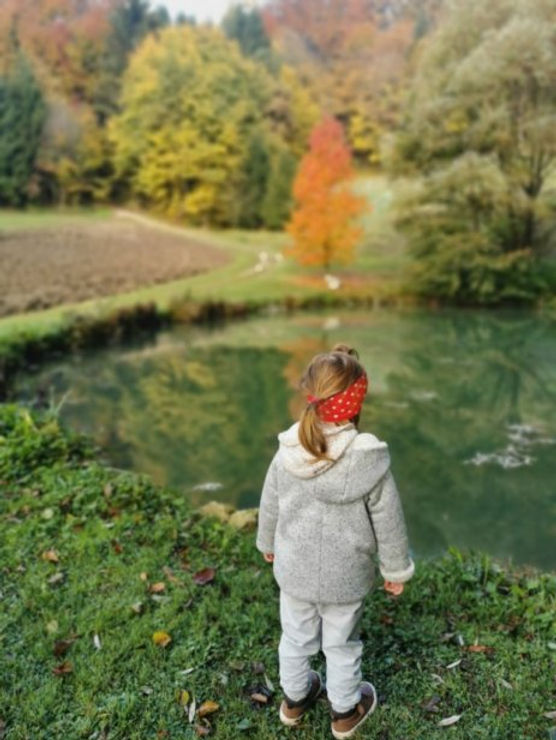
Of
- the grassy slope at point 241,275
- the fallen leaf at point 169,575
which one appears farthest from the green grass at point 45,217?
the fallen leaf at point 169,575

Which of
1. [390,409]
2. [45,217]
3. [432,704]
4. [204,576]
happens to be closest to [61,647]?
[204,576]

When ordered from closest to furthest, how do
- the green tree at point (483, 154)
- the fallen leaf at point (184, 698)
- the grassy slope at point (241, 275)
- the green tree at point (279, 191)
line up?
1. the fallen leaf at point (184, 698)
2. the grassy slope at point (241, 275)
3. the green tree at point (483, 154)
4. the green tree at point (279, 191)

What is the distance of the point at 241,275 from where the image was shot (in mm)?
21469

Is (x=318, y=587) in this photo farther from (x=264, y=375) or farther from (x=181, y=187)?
(x=181, y=187)

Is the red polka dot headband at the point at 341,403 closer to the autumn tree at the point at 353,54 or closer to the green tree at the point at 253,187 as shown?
the green tree at the point at 253,187

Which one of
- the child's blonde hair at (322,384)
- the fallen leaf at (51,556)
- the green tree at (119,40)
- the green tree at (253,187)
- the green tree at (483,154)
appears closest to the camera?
the child's blonde hair at (322,384)

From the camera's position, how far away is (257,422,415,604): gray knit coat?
97.3 inches

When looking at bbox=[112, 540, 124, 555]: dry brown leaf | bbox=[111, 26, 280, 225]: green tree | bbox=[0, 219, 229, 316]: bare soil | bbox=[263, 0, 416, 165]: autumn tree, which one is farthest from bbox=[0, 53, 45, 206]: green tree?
bbox=[112, 540, 124, 555]: dry brown leaf

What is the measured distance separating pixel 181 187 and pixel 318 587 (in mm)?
32641

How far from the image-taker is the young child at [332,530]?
2.46 m

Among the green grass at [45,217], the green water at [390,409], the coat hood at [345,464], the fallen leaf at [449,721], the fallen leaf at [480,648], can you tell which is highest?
the coat hood at [345,464]

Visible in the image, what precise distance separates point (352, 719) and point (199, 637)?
99cm

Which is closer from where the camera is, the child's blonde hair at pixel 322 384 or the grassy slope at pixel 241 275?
the child's blonde hair at pixel 322 384

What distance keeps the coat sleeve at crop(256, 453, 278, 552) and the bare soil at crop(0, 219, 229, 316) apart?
13.1 metres
